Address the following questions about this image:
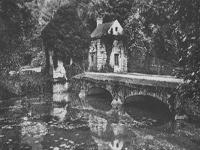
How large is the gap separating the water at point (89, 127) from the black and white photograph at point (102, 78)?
0.06 metres

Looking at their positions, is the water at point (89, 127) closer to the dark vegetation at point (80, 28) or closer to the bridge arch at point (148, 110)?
the bridge arch at point (148, 110)

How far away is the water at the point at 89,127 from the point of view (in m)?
14.8

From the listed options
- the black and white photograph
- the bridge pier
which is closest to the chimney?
the black and white photograph

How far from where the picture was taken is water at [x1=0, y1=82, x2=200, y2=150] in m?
14.8

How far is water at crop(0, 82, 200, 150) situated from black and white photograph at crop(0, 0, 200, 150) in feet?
0.19

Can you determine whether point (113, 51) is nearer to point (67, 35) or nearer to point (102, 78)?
point (67, 35)

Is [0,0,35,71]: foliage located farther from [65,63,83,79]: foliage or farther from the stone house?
the stone house

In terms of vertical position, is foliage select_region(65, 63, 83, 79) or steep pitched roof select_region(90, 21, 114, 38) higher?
steep pitched roof select_region(90, 21, 114, 38)

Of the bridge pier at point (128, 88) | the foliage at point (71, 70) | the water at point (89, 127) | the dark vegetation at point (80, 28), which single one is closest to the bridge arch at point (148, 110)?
the water at point (89, 127)

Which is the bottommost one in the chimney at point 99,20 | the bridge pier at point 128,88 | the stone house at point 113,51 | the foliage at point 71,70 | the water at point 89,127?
the water at point 89,127

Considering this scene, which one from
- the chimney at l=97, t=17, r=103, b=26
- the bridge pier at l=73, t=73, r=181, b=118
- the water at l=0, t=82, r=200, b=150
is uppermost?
the chimney at l=97, t=17, r=103, b=26

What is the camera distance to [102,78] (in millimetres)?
25609

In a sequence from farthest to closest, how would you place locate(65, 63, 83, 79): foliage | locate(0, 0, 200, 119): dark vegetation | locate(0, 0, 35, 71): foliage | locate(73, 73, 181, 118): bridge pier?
locate(65, 63, 83, 79): foliage → locate(0, 0, 200, 119): dark vegetation → locate(0, 0, 35, 71): foliage → locate(73, 73, 181, 118): bridge pier

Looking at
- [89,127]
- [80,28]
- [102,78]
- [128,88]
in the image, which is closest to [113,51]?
[80,28]
